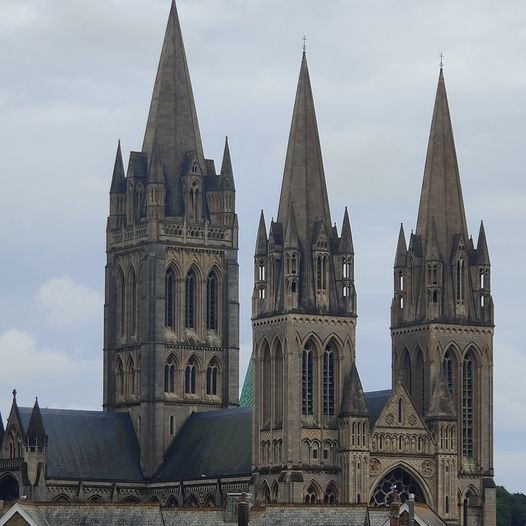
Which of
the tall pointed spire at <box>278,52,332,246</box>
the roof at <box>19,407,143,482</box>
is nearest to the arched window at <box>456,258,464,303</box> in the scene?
the tall pointed spire at <box>278,52,332,246</box>

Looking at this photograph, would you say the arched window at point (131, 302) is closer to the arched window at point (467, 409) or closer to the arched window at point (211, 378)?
the arched window at point (211, 378)

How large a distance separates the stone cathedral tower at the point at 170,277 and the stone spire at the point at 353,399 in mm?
20134

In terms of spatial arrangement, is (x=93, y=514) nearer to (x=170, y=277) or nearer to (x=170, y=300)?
(x=170, y=300)

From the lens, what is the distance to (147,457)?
178 metres

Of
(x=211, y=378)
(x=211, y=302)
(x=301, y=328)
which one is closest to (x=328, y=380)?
(x=301, y=328)

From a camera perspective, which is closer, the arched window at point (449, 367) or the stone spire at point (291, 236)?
the stone spire at point (291, 236)

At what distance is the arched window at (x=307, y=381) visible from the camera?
529 ft

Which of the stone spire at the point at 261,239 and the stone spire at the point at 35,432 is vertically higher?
the stone spire at the point at 261,239

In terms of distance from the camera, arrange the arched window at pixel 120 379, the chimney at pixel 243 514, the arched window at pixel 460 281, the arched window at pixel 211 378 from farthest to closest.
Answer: the arched window at pixel 120 379 < the arched window at pixel 211 378 < the arched window at pixel 460 281 < the chimney at pixel 243 514

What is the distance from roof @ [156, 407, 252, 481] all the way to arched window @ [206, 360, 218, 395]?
2.59m

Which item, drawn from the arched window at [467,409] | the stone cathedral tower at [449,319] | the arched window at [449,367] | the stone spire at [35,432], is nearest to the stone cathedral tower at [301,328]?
the stone cathedral tower at [449,319]

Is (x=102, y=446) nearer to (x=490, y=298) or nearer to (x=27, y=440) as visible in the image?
(x=27, y=440)

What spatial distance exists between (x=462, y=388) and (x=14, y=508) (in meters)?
46.5

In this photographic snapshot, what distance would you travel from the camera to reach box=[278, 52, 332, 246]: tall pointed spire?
536 ft
